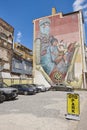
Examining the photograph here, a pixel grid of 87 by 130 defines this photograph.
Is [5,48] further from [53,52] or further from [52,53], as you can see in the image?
[53,52]

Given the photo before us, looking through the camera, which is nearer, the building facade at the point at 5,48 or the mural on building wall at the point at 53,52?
the building facade at the point at 5,48

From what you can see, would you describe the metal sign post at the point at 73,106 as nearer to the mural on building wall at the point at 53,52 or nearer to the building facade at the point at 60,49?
the building facade at the point at 60,49

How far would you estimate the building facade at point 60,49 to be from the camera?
36312mm

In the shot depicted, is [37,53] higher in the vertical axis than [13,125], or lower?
higher

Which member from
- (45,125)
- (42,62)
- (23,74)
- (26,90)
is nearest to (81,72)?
(42,62)

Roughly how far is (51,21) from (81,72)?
1457cm

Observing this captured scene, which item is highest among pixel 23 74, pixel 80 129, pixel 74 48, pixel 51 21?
pixel 51 21

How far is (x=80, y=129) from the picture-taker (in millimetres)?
6297

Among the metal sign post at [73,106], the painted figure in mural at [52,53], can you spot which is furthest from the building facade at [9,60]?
the metal sign post at [73,106]

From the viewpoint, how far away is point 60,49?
128 ft

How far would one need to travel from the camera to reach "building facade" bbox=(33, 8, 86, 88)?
36.3 metres

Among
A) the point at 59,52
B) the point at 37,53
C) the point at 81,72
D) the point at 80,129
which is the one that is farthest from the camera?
the point at 37,53

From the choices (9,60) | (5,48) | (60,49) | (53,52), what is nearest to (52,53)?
(53,52)

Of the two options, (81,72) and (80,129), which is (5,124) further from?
(81,72)
